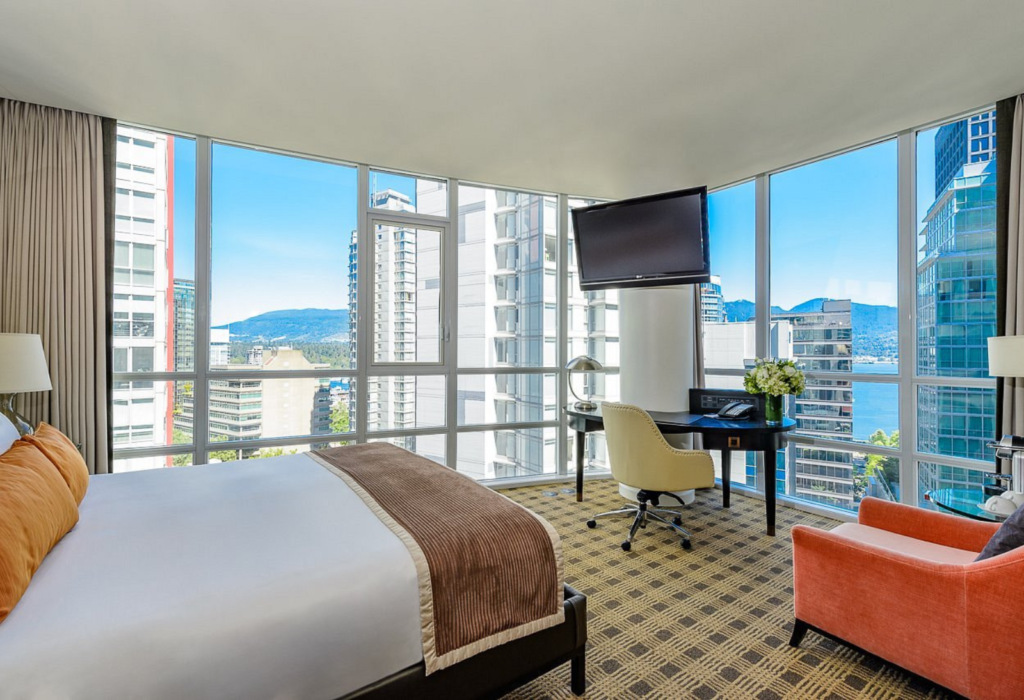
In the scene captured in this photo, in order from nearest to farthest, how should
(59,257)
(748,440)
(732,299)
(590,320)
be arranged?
(59,257), (748,440), (732,299), (590,320)

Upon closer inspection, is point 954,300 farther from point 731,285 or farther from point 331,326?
point 331,326

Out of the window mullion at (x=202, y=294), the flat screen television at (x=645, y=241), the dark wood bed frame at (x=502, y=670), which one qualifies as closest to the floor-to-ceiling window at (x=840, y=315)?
the flat screen television at (x=645, y=241)

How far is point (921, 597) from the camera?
1.70 metres

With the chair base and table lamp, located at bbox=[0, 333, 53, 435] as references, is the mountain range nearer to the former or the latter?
table lamp, located at bbox=[0, 333, 53, 435]

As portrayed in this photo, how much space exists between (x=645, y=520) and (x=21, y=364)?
12.3 ft

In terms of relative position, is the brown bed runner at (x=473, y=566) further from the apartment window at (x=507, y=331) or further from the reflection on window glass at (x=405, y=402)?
the apartment window at (x=507, y=331)

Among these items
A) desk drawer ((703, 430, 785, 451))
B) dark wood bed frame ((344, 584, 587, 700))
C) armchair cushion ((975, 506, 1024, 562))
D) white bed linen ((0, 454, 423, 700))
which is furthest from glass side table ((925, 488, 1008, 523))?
white bed linen ((0, 454, 423, 700))

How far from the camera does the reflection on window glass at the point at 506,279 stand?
15.2 ft

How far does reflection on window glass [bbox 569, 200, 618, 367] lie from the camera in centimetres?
503

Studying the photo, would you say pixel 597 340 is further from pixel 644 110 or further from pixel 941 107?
pixel 941 107

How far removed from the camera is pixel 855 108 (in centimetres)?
301

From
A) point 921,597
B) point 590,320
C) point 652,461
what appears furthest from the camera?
point 590,320

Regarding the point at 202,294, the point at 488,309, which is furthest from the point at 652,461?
the point at 202,294

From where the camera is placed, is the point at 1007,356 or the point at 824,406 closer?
the point at 1007,356
